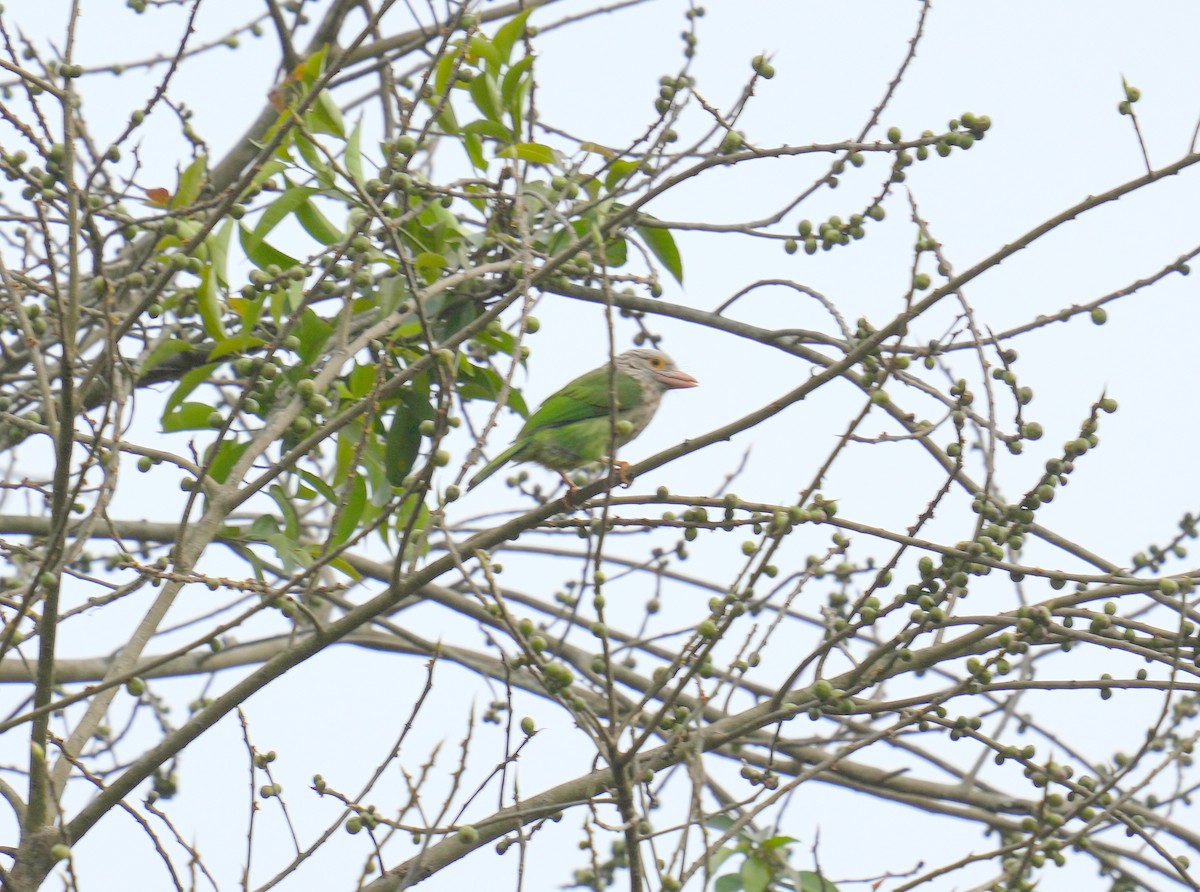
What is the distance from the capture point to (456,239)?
461cm

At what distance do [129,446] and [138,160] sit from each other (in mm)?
1370

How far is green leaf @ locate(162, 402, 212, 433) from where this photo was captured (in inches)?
174

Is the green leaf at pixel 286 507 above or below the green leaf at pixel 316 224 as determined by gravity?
below

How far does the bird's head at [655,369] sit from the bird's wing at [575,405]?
0.25 m

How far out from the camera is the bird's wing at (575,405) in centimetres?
579

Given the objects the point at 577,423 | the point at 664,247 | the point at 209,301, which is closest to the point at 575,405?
the point at 577,423

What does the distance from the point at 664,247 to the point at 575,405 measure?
1.27 meters

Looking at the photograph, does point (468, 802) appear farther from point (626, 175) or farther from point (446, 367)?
point (626, 175)

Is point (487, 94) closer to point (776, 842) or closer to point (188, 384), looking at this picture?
point (188, 384)

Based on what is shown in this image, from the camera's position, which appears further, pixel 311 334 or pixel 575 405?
pixel 575 405

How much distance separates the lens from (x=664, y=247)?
4758 millimetres

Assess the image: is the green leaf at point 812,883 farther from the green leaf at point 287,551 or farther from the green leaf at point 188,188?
the green leaf at point 188,188

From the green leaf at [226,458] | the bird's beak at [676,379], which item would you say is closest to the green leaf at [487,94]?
the green leaf at [226,458]

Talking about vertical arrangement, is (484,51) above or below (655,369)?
below
